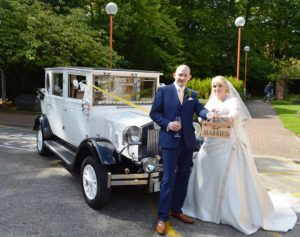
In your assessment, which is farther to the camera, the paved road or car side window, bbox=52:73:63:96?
car side window, bbox=52:73:63:96

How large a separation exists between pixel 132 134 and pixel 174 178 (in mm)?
939

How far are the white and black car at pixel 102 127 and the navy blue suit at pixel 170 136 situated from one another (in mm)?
447

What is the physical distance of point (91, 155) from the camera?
17.7 ft

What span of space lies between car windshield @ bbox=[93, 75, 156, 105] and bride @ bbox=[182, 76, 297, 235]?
1.90 m

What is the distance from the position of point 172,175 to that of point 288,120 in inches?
546

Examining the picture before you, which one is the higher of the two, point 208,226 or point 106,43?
point 106,43

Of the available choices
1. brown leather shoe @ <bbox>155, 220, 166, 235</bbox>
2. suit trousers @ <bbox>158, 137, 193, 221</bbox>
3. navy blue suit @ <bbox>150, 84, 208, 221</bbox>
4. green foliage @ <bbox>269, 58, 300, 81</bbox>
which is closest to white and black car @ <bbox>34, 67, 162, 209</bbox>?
suit trousers @ <bbox>158, 137, 193, 221</bbox>

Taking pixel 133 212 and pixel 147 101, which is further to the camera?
pixel 147 101

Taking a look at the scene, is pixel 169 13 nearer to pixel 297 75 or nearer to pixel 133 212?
pixel 297 75

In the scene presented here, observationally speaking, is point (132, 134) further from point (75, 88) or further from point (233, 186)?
point (75, 88)

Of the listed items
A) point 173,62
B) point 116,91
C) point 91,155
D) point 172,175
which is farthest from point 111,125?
point 173,62

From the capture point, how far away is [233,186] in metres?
4.76

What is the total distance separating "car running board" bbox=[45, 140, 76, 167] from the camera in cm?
612

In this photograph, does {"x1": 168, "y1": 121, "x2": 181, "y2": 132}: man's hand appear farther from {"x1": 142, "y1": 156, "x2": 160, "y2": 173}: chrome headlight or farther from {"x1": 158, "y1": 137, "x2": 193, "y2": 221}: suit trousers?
{"x1": 142, "y1": 156, "x2": 160, "y2": 173}: chrome headlight
